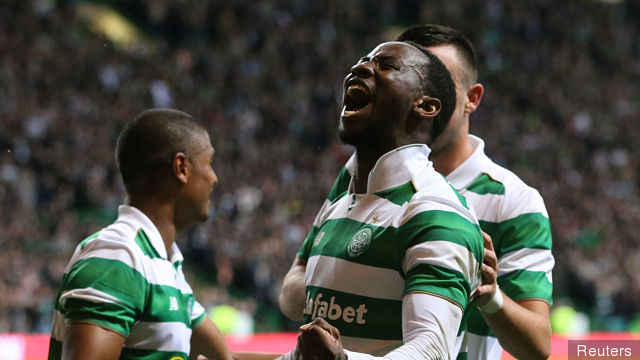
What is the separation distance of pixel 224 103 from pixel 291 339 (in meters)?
8.81

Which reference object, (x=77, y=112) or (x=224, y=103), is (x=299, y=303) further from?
(x=224, y=103)

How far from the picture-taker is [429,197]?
2.00 m

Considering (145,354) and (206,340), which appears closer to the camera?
(145,354)

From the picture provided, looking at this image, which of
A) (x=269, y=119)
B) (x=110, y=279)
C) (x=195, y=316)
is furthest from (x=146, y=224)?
(x=269, y=119)

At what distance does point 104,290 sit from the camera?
245 cm

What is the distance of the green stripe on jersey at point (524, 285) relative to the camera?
2.65 metres

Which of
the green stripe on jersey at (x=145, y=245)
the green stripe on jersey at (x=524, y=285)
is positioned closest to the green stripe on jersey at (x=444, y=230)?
Answer: the green stripe on jersey at (x=524, y=285)

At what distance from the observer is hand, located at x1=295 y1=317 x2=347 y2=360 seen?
1.61m

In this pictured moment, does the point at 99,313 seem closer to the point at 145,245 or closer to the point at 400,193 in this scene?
the point at 145,245

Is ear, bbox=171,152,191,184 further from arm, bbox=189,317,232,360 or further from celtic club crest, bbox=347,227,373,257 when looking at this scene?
celtic club crest, bbox=347,227,373,257

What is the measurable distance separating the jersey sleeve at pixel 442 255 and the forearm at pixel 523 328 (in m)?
0.50

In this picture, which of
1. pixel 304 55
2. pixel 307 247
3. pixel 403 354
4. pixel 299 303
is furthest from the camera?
pixel 304 55

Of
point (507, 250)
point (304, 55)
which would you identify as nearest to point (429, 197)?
point (507, 250)

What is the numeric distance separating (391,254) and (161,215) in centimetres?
116
